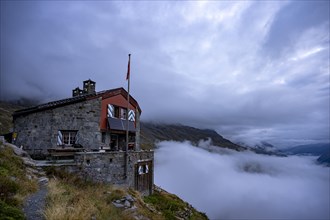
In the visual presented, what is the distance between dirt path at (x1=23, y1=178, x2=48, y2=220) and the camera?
30.6 ft

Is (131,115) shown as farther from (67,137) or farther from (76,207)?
(76,207)

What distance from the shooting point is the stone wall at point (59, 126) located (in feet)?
89.6

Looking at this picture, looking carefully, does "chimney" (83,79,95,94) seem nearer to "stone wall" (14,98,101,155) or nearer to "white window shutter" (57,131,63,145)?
"stone wall" (14,98,101,155)

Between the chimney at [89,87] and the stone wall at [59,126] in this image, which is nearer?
the stone wall at [59,126]

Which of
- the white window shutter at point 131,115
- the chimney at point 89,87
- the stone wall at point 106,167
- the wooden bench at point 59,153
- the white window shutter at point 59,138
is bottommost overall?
the stone wall at point 106,167

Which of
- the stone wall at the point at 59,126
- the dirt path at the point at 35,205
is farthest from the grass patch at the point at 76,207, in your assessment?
the stone wall at the point at 59,126

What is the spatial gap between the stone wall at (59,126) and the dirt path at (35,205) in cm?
1435

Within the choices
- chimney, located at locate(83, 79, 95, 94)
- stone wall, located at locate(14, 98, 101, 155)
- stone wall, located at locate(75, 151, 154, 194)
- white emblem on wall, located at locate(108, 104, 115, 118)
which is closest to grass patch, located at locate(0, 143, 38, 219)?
Answer: stone wall, located at locate(75, 151, 154, 194)

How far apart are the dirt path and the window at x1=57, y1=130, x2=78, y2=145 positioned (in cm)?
1425

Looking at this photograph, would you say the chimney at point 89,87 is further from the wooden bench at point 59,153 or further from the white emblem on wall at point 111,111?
the wooden bench at point 59,153

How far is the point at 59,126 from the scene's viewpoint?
90.2 ft

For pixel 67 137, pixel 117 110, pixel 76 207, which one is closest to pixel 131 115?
pixel 117 110

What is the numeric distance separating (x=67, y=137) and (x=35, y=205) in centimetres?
1797

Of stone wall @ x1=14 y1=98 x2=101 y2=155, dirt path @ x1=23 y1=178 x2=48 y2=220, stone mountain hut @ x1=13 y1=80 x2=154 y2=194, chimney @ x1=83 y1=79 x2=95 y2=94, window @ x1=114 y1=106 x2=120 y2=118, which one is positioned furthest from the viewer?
chimney @ x1=83 y1=79 x2=95 y2=94
